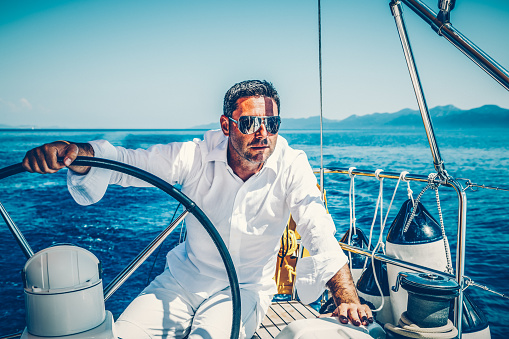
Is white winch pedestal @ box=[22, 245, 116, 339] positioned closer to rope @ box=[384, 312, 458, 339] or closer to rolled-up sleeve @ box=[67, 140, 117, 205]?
rolled-up sleeve @ box=[67, 140, 117, 205]

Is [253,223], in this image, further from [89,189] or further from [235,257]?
[89,189]

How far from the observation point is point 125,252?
6820mm

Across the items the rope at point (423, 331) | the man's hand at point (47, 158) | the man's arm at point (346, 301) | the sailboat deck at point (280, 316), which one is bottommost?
the sailboat deck at point (280, 316)

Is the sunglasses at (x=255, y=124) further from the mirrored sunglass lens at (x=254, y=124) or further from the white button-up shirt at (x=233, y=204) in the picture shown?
the white button-up shirt at (x=233, y=204)

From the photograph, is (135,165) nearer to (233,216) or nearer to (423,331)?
(233,216)

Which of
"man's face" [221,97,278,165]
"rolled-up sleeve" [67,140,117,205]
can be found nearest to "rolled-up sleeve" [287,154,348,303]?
"man's face" [221,97,278,165]

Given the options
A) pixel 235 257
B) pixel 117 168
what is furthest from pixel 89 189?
pixel 235 257

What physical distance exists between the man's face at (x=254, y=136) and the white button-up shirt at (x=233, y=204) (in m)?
0.08

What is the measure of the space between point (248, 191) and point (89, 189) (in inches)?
26.7

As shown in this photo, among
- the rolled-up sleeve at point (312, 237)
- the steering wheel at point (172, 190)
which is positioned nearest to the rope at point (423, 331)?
the rolled-up sleeve at point (312, 237)

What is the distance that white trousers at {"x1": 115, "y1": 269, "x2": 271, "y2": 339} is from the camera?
4.71 ft

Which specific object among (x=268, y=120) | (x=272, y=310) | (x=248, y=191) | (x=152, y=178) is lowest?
(x=272, y=310)

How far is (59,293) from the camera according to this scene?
0.67 meters

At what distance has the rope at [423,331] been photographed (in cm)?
153
